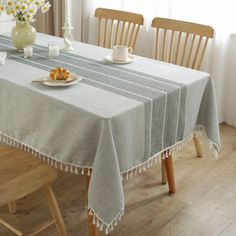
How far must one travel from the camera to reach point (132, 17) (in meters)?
2.99

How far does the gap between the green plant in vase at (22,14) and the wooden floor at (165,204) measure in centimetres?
84

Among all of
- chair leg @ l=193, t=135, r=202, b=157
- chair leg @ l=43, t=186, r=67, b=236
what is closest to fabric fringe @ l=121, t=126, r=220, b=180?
chair leg @ l=43, t=186, r=67, b=236

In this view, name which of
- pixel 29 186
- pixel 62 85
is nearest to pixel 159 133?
pixel 62 85

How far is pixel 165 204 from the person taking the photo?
2465 millimetres

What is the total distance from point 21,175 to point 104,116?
0.45 meters

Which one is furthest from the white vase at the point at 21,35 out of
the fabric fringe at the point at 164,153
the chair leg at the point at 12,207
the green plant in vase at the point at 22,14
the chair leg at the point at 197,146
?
the chair leg at the point at 197,146

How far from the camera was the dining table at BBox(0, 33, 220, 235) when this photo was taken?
1736mm

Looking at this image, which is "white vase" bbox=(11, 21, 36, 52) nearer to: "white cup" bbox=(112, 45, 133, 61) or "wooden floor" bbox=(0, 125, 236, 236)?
"white cup" bbox=(112, 45, 133, 61)

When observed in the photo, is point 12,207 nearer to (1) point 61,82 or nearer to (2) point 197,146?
(1) point 61,82

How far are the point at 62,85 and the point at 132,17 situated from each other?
120 cm

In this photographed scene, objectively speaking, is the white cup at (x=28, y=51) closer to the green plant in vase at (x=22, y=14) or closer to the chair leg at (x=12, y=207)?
the green plant in vase at (x=22, y=14)

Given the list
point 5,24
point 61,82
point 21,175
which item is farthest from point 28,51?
point 5,24

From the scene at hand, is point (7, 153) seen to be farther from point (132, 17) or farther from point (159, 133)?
point (132, 17)

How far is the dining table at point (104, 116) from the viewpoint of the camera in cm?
174
